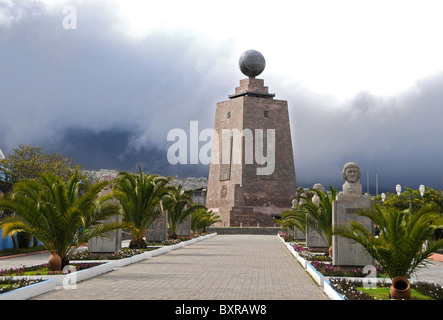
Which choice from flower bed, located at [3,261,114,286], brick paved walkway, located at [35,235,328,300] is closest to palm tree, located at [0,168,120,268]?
flower bed, located at [3,261,114,286]

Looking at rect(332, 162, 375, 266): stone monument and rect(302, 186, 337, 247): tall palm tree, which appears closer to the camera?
rect(332, 162, 375, 266): stone monument

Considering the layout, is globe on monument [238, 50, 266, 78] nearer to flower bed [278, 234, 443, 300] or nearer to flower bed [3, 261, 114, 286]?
flower bed [278, 234, 443, 300]

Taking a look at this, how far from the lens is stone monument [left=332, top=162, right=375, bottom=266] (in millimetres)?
13484

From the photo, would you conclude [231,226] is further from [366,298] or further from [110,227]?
[366,298]

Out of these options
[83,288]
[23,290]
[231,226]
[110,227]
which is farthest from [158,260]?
[231,226]

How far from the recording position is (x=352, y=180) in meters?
13.9

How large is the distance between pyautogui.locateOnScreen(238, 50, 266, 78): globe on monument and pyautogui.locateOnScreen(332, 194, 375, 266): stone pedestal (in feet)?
138

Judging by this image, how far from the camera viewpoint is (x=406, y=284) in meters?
9.23

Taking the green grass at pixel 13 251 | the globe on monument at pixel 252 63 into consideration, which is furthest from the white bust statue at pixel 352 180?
the globe on monument at pixel 252 63

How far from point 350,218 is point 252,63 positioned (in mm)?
42419

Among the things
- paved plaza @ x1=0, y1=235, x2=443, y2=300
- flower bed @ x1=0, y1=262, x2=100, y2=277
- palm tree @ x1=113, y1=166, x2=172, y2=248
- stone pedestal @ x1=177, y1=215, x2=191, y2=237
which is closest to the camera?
paved plaza @ x1=0, y1=235, x2=443, y2=300

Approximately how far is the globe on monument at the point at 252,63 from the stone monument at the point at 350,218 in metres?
41.8

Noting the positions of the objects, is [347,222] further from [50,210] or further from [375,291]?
[50,210]
